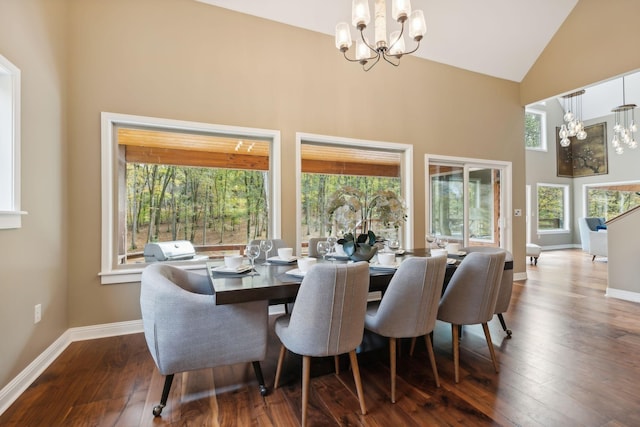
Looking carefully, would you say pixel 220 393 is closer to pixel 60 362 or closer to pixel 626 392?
pixel 60 362

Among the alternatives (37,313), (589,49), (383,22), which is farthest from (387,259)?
(589,49)

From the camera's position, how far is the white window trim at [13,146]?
6.59ft

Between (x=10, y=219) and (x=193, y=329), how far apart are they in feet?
4.68

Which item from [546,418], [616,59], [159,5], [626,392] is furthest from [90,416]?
[616,59]

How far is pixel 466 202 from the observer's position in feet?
16.7

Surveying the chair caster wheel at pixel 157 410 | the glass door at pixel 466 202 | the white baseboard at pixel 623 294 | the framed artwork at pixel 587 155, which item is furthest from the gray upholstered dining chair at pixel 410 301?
the framed artwork at pixel 587 155

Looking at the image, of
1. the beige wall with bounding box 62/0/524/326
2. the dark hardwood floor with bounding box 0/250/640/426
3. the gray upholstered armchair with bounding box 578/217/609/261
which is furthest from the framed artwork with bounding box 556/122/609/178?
the dark hardwood floor with bounding box 0/250/640/426

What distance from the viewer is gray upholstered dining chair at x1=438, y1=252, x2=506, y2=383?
218 centimetres

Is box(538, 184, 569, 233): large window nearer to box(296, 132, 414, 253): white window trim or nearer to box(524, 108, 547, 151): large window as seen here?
box(524, 108, 547, 151): large window

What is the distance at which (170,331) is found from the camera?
178cm

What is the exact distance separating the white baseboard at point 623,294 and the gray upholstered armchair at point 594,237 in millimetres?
3183

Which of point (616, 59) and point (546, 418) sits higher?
point (616, 59)

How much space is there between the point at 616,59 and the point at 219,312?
5.85 meters

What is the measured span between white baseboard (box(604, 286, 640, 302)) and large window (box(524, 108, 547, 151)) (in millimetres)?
6733
